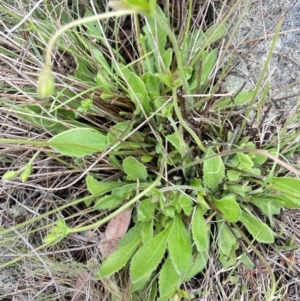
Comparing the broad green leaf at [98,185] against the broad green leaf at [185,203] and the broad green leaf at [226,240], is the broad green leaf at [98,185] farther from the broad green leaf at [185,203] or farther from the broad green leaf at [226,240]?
the broad green leaf at [226,240]

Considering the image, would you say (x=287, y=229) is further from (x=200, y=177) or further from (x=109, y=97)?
(x=109, y=97)

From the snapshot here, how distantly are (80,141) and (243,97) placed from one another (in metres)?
0.47

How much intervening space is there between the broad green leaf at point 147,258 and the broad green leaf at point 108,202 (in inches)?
5.5

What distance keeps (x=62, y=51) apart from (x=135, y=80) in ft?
1.04

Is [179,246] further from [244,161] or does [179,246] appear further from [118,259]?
[244,161]

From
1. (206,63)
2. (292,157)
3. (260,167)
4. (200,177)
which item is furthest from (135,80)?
(292,157)

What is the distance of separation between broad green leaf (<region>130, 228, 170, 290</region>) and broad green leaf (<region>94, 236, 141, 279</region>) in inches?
1.7

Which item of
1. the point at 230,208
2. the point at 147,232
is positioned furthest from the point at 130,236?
the point at 230,208

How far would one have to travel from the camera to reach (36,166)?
1.32 metres

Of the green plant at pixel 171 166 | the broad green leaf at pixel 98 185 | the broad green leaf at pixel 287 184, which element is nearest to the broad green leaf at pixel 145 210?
the green plant at pixel 171 166

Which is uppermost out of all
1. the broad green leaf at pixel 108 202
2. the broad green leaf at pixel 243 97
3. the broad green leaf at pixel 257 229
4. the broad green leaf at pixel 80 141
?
the broad green leaf at pixel 80 141

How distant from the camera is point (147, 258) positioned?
3.92 ft

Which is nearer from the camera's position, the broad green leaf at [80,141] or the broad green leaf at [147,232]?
the broad green leaf at [80,141]

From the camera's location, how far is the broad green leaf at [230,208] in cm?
116
